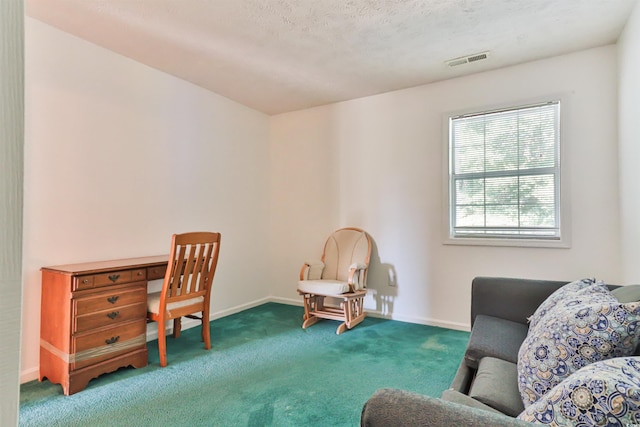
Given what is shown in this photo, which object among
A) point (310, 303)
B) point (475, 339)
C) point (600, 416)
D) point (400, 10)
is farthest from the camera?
point (310, 303)

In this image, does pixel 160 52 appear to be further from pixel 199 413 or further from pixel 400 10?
pixel 199 413

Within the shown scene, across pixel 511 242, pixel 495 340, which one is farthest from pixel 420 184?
pixel 495 340

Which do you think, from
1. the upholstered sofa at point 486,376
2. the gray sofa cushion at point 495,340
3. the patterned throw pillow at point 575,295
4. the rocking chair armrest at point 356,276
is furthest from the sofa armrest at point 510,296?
the rocking chair armrest at point 356,276

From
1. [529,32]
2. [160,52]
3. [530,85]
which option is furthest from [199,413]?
[530,85]

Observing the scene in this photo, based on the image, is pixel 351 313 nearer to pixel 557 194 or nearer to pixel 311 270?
pixel 311 270

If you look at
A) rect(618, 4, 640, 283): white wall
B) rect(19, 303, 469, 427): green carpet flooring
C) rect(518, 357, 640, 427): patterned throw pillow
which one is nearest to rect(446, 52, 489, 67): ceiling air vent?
rect(618, 4, 640, 283): white wall

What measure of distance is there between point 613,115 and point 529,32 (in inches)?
39.8

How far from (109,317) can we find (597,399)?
2583mm

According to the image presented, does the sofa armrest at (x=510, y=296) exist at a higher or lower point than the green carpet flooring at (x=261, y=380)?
higher

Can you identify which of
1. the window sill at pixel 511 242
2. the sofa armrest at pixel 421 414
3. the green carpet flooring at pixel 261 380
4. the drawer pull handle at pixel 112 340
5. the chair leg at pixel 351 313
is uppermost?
the window sill at pixel 511 242

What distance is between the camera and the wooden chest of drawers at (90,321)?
2082 mm

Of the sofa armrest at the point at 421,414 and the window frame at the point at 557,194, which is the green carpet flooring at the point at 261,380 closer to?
the window frame at the point at 557,194

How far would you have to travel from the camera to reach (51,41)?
2.39 metres

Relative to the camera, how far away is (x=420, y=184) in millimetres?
3512
